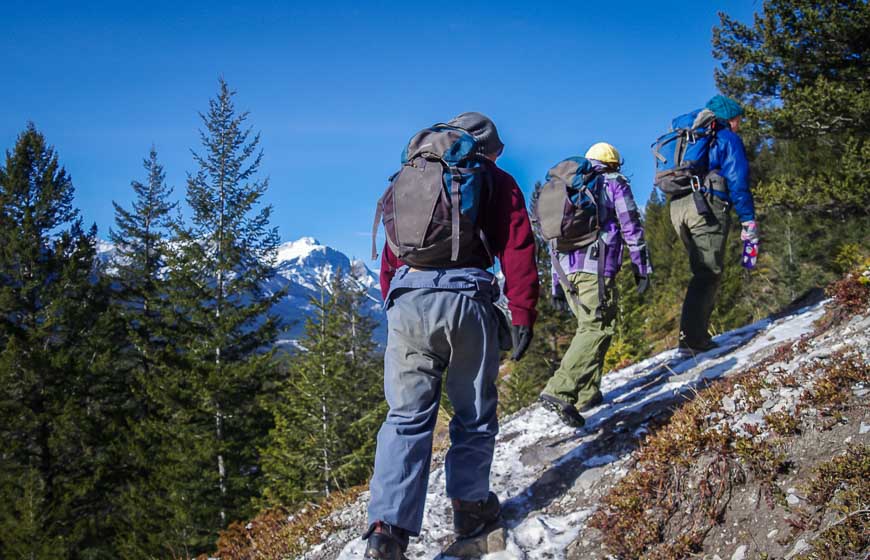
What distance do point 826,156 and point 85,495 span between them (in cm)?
2479

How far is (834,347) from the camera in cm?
369

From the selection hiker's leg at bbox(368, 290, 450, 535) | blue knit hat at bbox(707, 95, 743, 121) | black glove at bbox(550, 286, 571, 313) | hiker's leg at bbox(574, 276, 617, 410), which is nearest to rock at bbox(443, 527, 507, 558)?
hiker's leg at bbox(368, 290, 450, 535)

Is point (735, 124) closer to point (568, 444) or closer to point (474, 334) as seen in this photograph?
point (568, 444)

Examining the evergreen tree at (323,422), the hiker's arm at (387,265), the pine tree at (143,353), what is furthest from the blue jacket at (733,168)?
the pine tree at (143,353)

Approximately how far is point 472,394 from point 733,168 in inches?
166

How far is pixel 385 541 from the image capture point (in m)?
2.54

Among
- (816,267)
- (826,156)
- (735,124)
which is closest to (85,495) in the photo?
(735,124)

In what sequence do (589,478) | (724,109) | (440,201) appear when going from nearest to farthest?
1. (440,201)
2. (589,478)
3. (724,109)

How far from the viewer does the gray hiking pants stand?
2.62m

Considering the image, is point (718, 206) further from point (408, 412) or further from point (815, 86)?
point (815, 86)

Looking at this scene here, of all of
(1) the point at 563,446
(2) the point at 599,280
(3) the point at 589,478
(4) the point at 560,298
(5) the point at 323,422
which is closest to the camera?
(3) the point at 589,478

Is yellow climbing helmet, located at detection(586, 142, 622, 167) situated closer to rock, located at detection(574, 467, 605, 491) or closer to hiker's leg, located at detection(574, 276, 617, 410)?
hiker's leg, located at detection(574, 276, 617, 410)

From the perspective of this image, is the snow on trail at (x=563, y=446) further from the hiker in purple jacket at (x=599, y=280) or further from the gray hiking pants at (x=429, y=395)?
the gray hiking pants at (x=429, y=395)

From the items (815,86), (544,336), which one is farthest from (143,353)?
(815,86)
